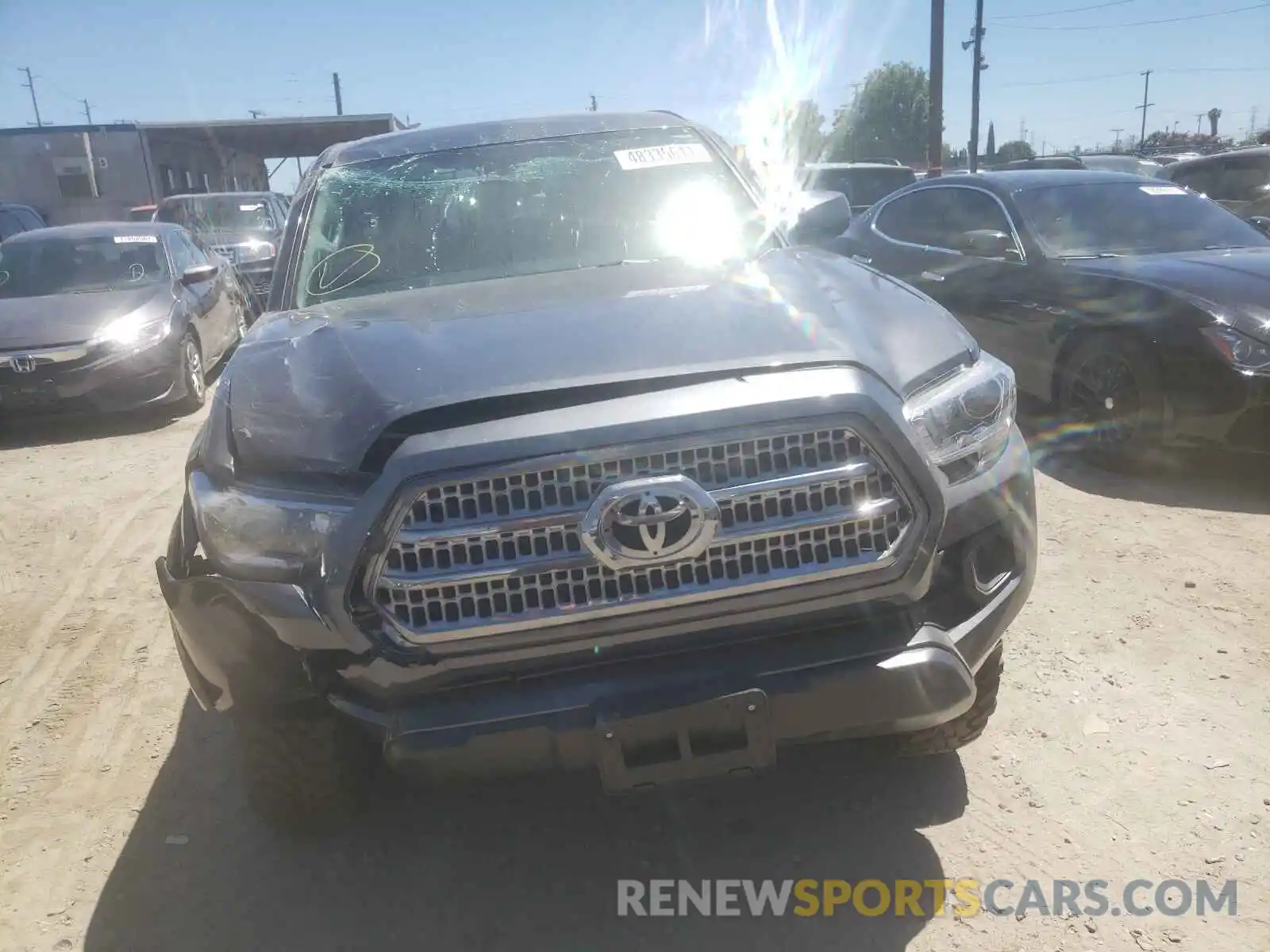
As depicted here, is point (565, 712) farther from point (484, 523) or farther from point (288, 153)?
point (288, 153)

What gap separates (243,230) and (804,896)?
48.4 ft

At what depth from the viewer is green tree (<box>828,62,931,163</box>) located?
2606 inches

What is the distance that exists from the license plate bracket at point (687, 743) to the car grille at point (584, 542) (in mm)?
220

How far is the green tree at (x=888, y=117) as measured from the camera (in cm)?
6619

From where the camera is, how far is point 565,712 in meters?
2.00

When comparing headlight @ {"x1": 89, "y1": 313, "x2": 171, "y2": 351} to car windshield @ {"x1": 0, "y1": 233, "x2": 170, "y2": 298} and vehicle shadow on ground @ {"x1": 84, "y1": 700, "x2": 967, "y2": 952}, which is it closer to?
car windshield @ {"x1": 0, "y1": 233, "x2": 170, "y2": 298}

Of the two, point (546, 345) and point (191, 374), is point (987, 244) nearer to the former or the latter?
point (546, 345)

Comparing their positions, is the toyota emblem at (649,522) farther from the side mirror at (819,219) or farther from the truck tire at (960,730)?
the side mirror at (819,219)

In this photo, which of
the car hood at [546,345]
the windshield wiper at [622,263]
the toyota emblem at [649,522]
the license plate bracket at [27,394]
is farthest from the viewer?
the license plate bracket at [27,394]

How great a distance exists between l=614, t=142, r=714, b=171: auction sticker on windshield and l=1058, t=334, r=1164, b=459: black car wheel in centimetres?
275

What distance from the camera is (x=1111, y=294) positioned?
5395mm

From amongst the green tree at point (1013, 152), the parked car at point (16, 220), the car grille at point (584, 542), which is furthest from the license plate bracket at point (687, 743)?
the green tree at point (1013, 152)

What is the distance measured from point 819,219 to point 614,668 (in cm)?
241

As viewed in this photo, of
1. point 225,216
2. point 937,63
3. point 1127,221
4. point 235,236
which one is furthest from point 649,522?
point 937,63
